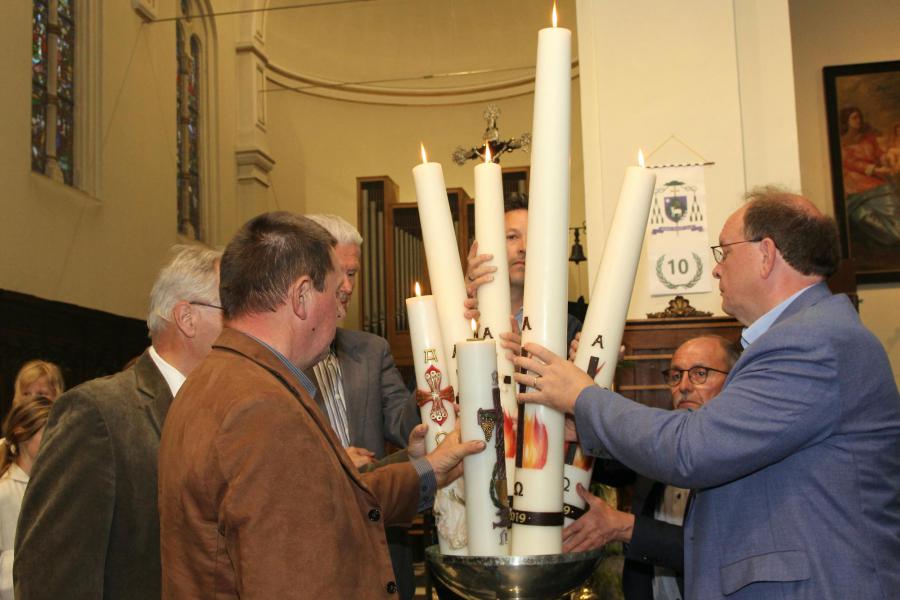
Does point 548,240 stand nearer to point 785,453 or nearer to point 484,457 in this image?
point 484,457

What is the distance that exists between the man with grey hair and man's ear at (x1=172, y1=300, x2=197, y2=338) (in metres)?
0.43

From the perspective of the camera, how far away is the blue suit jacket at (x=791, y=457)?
1722 millimetres

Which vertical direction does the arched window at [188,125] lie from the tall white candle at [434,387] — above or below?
A: above

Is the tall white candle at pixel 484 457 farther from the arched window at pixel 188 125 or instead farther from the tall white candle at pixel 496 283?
the arched window at pixel 188 125

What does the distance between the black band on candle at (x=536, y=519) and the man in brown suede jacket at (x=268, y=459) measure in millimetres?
146

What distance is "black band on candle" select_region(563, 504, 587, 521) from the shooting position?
1.79 meters

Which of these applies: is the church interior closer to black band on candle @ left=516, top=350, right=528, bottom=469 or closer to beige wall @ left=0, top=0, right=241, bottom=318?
beige wall @ left=0, top=0, right=241, bottom=318

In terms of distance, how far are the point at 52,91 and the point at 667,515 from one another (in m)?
6.67

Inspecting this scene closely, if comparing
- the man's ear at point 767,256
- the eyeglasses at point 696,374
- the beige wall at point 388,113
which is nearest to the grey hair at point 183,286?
the man's ear at point 767,256

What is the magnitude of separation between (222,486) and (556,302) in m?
0.68

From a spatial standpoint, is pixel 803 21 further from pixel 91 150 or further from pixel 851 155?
pixel 91 150

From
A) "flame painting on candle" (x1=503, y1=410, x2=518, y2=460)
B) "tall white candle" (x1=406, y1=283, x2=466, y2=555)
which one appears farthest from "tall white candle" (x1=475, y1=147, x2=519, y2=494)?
"tall white candle" (x1=406, y1=283, x2=466, y2=555)

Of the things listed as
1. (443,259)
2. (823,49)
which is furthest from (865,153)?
(443,259)

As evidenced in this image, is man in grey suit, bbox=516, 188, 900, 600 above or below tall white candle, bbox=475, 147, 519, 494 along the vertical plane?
below
